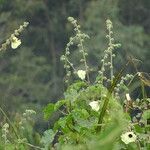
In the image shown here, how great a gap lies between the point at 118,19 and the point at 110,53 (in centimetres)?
2371

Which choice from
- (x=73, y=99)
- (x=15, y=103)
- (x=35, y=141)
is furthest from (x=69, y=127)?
(x=15, y=103)

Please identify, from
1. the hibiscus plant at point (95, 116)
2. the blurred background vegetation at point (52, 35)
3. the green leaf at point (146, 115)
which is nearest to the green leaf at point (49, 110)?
the hibiscus plant at point (95, 116)

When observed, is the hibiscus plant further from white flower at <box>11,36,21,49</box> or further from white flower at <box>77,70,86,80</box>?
white flower at <box>11,36,21,49</box>

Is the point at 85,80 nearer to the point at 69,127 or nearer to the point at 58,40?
the point at 69,127

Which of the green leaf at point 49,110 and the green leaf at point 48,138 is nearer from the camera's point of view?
the green leaf at point 48,138

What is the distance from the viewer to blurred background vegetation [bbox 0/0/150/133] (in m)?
22.0

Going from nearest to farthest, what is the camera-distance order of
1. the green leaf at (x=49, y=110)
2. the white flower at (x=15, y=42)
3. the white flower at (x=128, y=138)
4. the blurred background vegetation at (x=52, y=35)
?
the white flower at (x=128, y=138), the green leaf at (x=49, y=110), the white flower at (x=15, y=42), the blurred background vegetation at (x=52, y=35)

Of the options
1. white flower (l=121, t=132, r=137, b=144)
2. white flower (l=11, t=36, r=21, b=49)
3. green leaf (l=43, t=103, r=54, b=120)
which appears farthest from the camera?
white flower (l=11, t=36, r=21, b=49)

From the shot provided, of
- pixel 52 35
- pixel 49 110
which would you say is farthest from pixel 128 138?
pixel 52 35

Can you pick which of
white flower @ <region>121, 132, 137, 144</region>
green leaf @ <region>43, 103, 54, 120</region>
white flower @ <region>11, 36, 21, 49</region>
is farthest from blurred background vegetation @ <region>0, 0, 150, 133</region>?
white flower @ <region>121, 132, 137, 144</region>

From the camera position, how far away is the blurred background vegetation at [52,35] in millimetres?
22016

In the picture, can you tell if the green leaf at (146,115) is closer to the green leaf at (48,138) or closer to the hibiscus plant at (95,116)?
the hibiscus plant at (95,116)

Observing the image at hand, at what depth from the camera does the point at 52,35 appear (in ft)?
86.5

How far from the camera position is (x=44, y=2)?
26.4 m
